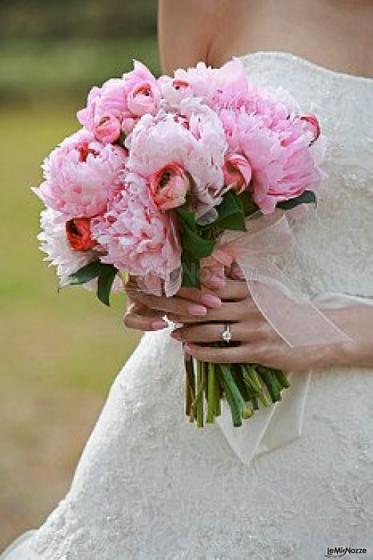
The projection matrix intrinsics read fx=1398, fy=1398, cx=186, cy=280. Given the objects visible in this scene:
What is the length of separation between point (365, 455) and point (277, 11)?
38.1 inches

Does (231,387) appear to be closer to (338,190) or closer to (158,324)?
(158,324)

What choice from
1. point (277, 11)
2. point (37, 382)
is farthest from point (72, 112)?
point (277, 11)

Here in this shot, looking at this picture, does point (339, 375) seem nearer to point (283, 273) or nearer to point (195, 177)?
point (283, 273)

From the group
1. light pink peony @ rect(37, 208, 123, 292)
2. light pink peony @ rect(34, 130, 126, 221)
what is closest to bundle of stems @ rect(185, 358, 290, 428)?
light pink peony @ rect(37, 208, 123, 292)

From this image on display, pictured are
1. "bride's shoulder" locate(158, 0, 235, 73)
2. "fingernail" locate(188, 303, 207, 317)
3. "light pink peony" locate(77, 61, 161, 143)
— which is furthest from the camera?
"bride's shoulder" locate(158, 0, 235, 73)

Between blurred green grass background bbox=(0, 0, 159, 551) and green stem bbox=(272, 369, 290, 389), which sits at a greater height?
green stem bbox=(272, 369, 290, 389)

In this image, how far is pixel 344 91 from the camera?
290 cm

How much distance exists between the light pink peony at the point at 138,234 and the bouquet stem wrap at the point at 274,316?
0.59 feet

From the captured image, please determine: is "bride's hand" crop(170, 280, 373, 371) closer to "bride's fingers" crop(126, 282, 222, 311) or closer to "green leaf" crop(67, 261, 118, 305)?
→ "bride's fingers" crop(126, 282, 222, 311)

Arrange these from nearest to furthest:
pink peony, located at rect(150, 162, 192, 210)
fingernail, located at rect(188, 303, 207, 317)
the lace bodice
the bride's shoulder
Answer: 1. pink peony, located at rect(150, 162, 192, 210)
2. fingernail, located at rect(188, 303, 207, 317)
3. the lace bodice
4. the bride's shoulder

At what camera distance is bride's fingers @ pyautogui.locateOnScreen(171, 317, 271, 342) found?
2.72 m

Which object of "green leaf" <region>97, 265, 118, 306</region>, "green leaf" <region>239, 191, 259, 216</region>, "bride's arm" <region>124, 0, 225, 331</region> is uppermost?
"bride's arm" <region>124, 0, 225, 331</region>

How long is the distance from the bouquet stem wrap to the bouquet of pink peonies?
0.03 m

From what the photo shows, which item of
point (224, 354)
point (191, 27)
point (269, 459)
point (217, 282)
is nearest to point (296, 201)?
point (217, 282)
